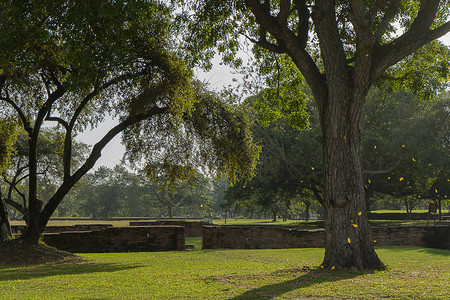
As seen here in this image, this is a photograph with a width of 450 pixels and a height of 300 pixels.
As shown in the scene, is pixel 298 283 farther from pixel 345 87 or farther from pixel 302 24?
pixel 302 24

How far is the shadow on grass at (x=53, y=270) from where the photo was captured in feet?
32.2

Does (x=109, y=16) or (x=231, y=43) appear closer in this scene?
(x=109, y=16)

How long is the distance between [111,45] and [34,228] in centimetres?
693

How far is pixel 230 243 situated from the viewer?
18828 mm

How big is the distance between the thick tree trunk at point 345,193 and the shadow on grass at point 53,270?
17.2ft

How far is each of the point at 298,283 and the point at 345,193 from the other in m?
2.69

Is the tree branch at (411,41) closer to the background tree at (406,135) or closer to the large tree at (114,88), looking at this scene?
the large tree at (114,88)

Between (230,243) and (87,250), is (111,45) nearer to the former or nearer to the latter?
(87,250)

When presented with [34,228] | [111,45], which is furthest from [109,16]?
[34,228]

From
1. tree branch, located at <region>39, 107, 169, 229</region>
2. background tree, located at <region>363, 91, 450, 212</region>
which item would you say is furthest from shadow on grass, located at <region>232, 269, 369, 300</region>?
background tree, located at <region>363, 91, 450, 212</region>

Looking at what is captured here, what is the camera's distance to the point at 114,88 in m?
15.6

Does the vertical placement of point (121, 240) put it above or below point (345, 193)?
below

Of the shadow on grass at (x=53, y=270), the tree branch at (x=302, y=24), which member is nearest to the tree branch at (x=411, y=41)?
the tree branch at (x=302, y=24)

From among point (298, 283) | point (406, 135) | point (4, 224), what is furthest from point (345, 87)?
point (406, 135)
